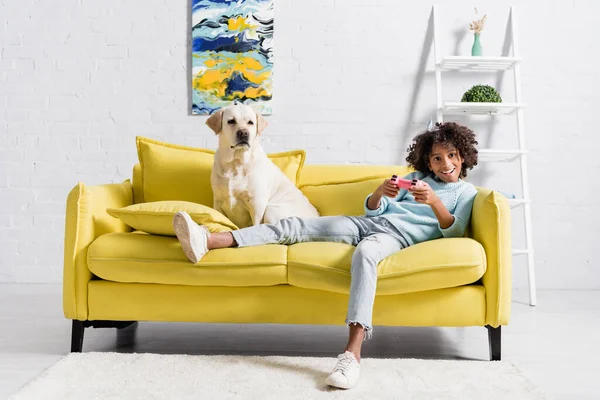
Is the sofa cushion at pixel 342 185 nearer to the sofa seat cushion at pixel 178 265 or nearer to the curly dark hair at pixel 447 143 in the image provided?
the curly dark hair at pixel 447 143

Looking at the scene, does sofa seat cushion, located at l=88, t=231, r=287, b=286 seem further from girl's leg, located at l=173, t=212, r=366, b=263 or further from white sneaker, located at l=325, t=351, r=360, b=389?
white sneaker, located at l=325, t=351, r=360, b=389

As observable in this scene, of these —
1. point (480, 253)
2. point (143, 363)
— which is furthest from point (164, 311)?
point (480, 253)

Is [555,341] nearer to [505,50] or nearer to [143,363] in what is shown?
[143,363]

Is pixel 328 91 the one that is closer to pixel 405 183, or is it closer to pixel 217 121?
pixel 217 121

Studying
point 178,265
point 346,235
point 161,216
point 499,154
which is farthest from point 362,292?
point 499,154

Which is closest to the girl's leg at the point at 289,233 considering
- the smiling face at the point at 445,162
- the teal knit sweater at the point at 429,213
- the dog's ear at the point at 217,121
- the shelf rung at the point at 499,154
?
the teal knit sweater at the point at 429,213

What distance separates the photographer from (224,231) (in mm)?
2344

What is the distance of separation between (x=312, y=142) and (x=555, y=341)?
1.98 metres

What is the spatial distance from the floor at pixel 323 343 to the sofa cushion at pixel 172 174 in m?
0.62

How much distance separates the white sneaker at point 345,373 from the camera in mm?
1812

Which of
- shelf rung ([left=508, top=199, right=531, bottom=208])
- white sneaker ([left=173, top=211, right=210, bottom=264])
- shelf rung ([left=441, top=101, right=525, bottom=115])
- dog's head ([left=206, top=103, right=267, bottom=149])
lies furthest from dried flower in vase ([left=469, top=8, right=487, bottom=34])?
white sneaker ([left=173, top=211, right=210, bottom=264])

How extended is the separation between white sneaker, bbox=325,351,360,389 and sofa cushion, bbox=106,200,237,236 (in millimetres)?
750

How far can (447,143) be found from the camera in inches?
96.8

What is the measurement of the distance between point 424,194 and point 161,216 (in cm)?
99
